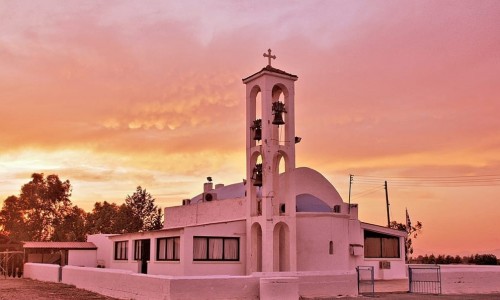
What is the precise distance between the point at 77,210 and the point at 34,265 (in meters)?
42.2

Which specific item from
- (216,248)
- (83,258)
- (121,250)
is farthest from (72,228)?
(216,248)

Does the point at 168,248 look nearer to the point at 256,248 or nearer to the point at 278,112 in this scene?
the point at 256,248

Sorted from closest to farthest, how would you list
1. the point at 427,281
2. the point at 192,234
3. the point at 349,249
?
the point at 427,281 < the point at 192,234 < the point at 349,249

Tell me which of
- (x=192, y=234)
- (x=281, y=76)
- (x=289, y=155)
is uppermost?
(x=281, y=76)

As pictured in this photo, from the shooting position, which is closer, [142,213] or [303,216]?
[303,216]

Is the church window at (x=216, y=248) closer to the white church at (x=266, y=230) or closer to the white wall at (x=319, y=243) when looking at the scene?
the white church at (x=266, y=230)

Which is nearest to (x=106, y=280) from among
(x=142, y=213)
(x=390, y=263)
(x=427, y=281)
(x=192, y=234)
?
(x=192, y=234)

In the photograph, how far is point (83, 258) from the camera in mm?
53312

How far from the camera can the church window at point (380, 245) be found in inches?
1793

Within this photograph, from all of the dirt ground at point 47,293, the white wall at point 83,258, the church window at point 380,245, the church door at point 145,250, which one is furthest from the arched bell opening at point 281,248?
the white wall at point 83,258

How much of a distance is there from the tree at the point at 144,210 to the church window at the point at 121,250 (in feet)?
126

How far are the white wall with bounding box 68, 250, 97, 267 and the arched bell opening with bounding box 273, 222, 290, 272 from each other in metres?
22.7

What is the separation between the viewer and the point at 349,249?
135 feet

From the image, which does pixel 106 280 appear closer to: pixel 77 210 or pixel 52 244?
pixel 52 244
